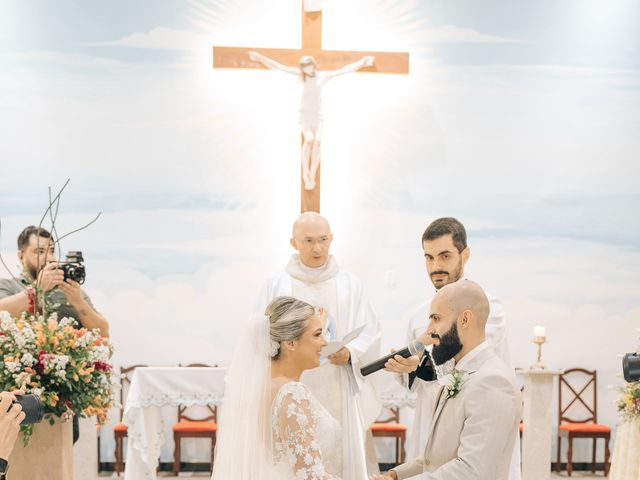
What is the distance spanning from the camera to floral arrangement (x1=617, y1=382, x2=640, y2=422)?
16.6 ft

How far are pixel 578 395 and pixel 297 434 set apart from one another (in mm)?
5858

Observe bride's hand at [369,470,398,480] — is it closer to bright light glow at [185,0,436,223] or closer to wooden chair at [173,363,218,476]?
wooden chair at [173,363,218,476]

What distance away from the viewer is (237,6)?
332 inches

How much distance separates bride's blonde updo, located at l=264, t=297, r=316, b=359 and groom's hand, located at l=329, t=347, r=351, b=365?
1.53 m

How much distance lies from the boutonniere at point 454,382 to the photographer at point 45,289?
2.54 metres

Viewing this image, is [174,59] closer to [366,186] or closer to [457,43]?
[366,186]

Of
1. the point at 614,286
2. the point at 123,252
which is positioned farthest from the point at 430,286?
the point at 123,252

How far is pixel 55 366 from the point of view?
161 inches

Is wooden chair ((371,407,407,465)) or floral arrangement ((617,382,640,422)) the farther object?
wooden chair ((371,407,407,465))

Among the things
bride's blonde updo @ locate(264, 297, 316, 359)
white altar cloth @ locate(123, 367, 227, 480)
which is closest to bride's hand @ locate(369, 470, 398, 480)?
bride's blonde updo @ locate(264, 297, 316, 359)

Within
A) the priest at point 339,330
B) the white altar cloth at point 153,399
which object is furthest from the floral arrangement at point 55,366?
the white altar cloth at point 153,399

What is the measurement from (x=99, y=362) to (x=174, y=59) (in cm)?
470

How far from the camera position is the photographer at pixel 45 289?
4.84 meters

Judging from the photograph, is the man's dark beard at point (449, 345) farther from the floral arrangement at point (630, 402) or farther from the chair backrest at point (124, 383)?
the chair backrest at point (124, 383)
